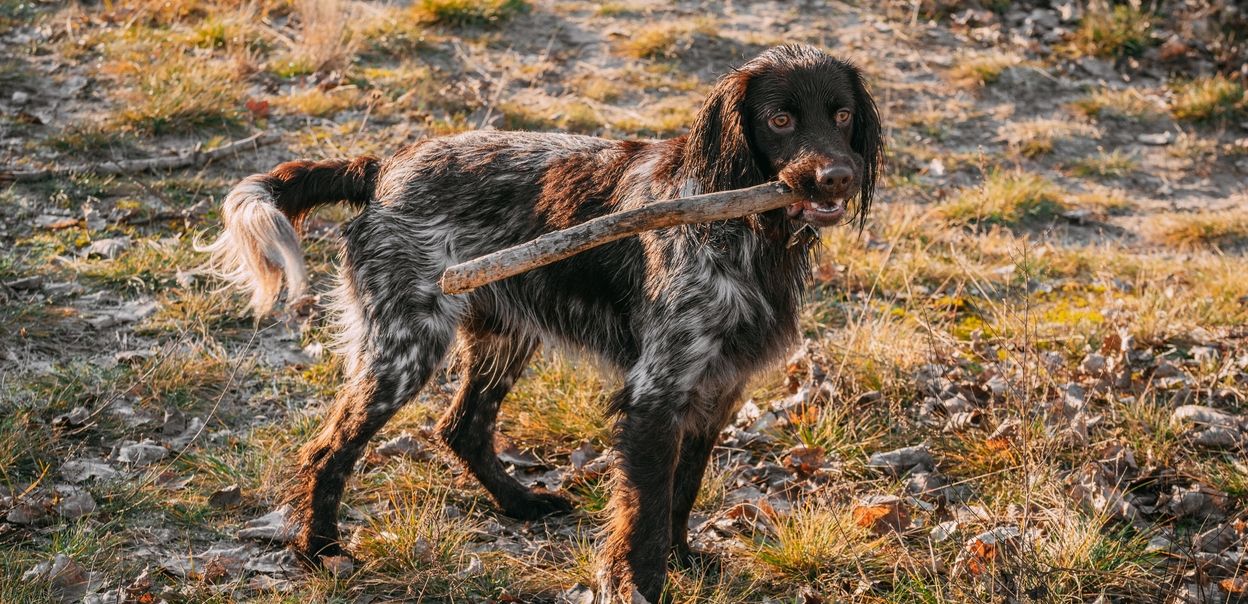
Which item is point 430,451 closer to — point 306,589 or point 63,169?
point 306,589

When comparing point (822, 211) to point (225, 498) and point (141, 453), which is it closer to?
point (225, 498)

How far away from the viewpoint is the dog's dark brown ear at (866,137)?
3543mm

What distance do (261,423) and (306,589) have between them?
4.00 ft

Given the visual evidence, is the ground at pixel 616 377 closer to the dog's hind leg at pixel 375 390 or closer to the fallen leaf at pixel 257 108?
the fallen leaf at pixel 257 108

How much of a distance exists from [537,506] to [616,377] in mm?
629

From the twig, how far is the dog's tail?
2697 mm

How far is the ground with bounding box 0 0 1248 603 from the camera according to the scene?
3.62 m

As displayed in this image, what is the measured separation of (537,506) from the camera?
4.16 m

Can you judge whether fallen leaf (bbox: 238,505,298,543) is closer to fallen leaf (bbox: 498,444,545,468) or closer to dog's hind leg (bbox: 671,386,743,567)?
fallen leaf (bbox: 498,444,545,468)

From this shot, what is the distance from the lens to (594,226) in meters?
3.00

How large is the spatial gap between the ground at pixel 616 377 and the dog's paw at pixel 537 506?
2.6 inches

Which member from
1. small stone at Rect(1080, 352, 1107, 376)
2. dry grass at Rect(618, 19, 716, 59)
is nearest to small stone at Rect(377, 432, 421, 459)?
small stone at Rect(1080, 352, 1107, 376)

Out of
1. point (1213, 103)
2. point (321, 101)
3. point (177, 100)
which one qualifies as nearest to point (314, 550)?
point (177, 100)

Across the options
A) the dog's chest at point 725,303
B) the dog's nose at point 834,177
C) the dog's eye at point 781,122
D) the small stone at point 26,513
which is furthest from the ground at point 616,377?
the dog's eye at point 781,122
